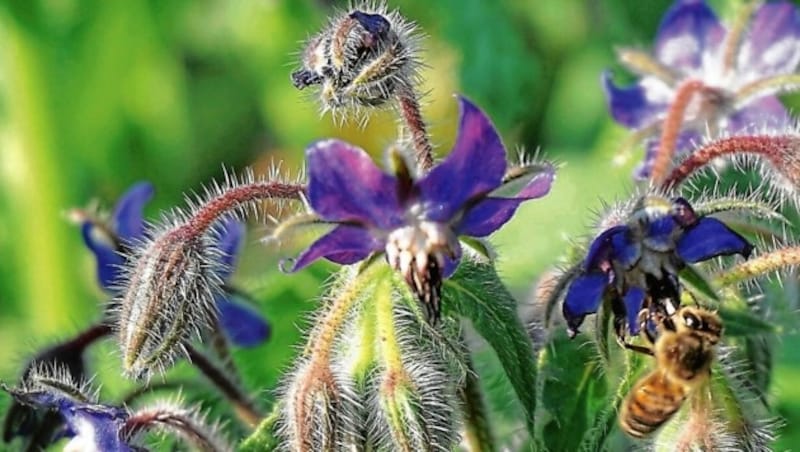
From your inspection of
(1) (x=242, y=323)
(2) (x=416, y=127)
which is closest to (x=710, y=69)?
(1) (x=242, y=323)

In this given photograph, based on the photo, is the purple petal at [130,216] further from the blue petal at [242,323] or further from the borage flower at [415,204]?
the borage flower at [415,204]

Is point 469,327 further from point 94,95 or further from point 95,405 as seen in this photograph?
point 94,95

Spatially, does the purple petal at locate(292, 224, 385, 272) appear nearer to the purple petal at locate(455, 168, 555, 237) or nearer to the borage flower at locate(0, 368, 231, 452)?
the purple petal at locate(455, 168, 555, 237)

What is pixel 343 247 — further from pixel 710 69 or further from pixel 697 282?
pixel 710 69

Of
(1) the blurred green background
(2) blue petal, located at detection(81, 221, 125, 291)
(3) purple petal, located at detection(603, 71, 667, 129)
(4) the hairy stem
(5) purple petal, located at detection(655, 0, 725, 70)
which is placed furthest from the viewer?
(1) the blurred green background

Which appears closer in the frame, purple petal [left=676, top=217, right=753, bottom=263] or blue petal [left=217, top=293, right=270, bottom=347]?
purple petal [left=676, top=217, right=753, bottom=263]

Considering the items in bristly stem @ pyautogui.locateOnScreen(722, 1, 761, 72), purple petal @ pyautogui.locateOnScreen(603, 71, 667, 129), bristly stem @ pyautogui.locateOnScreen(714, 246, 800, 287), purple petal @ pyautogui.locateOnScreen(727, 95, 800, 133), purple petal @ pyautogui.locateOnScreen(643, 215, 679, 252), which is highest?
bristly stem @ pyautogui.locateOnScreen(722, 1, 761, 72)

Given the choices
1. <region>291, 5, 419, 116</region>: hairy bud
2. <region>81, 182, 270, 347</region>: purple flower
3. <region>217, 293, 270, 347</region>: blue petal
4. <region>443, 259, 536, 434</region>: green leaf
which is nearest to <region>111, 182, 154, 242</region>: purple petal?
<region>81, 182, 270, 347</region>: purple flower

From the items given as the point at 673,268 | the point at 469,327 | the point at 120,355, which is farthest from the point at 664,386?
the point at 120,355
